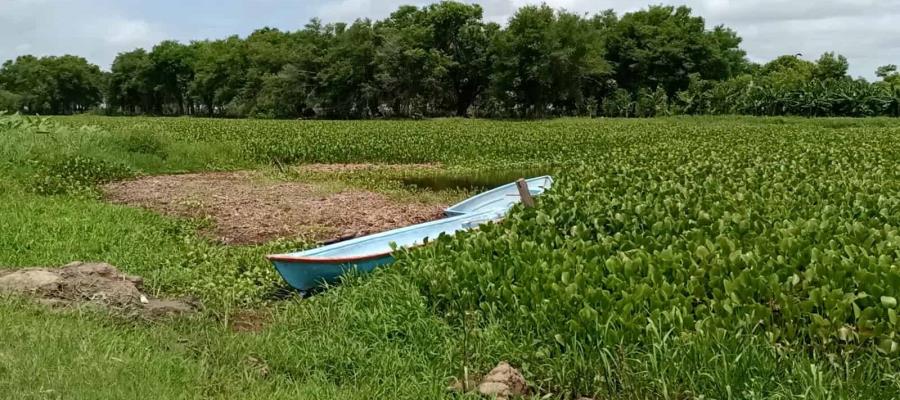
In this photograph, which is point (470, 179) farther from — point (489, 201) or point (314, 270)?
point (314, 270)

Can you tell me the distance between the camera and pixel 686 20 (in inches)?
2190

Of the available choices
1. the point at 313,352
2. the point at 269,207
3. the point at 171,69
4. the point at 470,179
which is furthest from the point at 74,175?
the point at 171,69

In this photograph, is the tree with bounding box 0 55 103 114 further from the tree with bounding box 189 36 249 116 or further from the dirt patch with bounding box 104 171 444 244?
the dirt patch with bounding box 104 171 444 244

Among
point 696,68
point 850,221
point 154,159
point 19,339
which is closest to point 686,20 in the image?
point 696,68

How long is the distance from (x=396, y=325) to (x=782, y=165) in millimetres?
7809

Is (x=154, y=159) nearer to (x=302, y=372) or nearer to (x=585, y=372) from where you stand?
(x=302, y=372)

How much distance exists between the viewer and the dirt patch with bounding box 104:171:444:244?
10.1 m

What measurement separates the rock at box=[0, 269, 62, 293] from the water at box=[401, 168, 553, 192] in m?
10.0

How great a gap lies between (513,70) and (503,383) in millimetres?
45942

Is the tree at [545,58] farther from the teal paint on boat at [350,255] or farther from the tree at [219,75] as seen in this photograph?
the teal paint on boat at [350,255]

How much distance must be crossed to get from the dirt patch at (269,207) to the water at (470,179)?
2.54 m

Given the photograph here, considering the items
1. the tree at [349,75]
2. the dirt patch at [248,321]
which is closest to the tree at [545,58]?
the tree at [349,75]

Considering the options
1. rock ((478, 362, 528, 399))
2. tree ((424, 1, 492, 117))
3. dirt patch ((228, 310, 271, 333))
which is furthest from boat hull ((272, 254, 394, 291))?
tree ((424, 1, 492, 117))

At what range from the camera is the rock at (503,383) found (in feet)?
13.8
